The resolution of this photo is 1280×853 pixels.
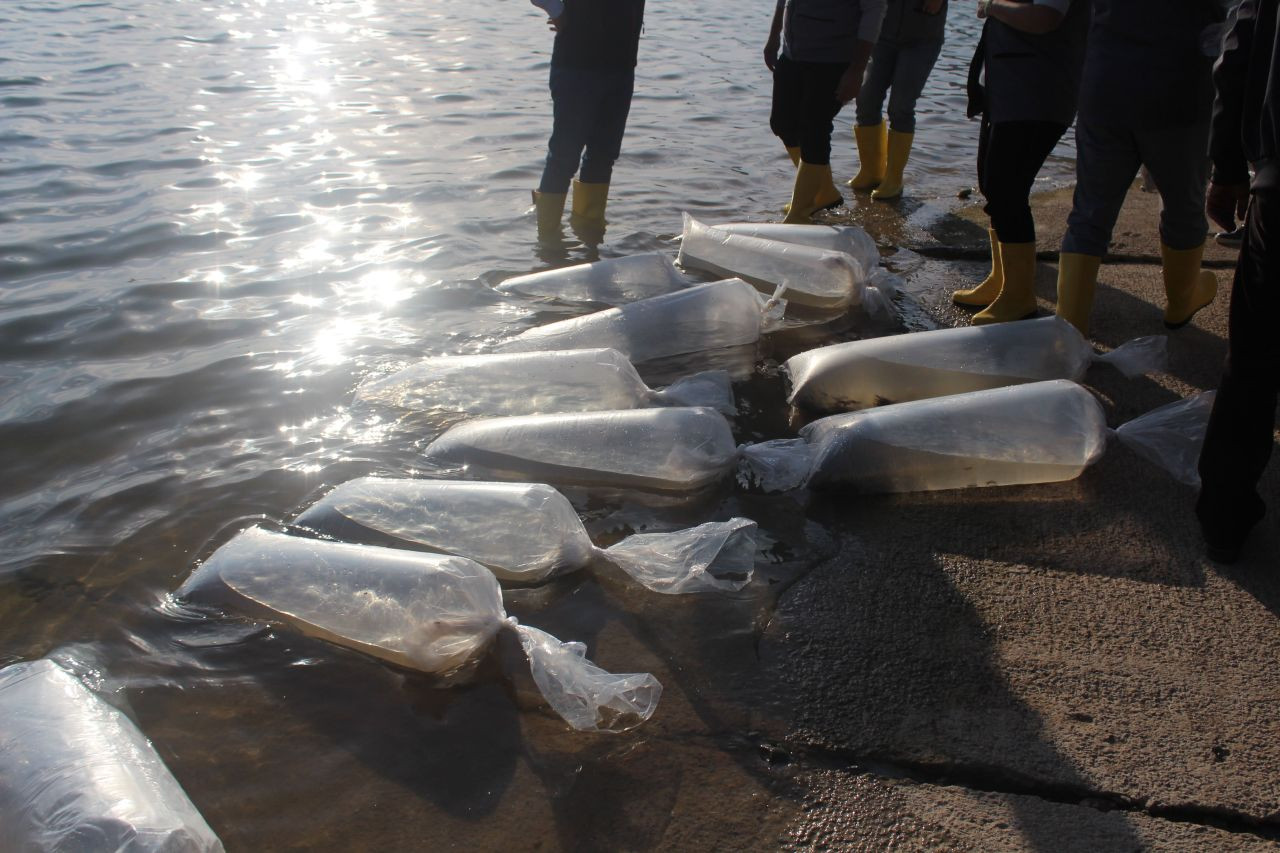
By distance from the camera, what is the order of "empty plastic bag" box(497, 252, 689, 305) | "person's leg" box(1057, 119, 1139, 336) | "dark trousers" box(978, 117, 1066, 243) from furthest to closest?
"empty plastic bag" box(497, 252, 689, 305) → "dark trousers" box(978, 117, 1066, 243) → "person's leg" box(1057, 119, 1139, 336)

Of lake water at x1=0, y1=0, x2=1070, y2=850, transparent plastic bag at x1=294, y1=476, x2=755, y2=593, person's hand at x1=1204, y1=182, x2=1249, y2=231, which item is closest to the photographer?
lake water at x1=0, y1=0, x2=1070, y2=850

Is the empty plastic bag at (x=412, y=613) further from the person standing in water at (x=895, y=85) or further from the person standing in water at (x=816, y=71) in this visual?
the person standing in water at (x=895, y=85)

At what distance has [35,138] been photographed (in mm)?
7277

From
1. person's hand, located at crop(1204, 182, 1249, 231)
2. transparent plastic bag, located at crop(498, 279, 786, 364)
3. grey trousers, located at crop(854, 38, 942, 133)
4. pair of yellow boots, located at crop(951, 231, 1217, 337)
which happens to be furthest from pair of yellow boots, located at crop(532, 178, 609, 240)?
person's hand, located at crop(1204, 182, 1249, 231)

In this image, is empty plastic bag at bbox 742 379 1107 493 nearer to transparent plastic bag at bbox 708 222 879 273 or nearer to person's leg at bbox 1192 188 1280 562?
person's leg at bbox 1192 188 1280 562

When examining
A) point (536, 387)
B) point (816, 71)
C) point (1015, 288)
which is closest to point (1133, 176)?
point (1015, 288)

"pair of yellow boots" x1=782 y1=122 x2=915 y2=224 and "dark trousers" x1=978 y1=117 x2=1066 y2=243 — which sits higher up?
"dark trousers" x1=978 y1=117 x2=1066 y2=243

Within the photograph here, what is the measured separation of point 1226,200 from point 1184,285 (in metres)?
1.28

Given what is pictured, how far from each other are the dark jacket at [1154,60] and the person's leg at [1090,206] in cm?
12

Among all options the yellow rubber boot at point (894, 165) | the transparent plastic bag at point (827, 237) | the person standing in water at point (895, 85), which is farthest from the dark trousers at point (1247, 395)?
the yellow rubber boot at point (894, 165)

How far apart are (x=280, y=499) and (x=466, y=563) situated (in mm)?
1042

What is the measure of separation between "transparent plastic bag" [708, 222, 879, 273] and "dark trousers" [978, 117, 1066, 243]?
2.56 feet

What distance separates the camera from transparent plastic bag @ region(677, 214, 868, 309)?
4.51 metres

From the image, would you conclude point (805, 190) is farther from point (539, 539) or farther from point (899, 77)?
point (539, 539)
